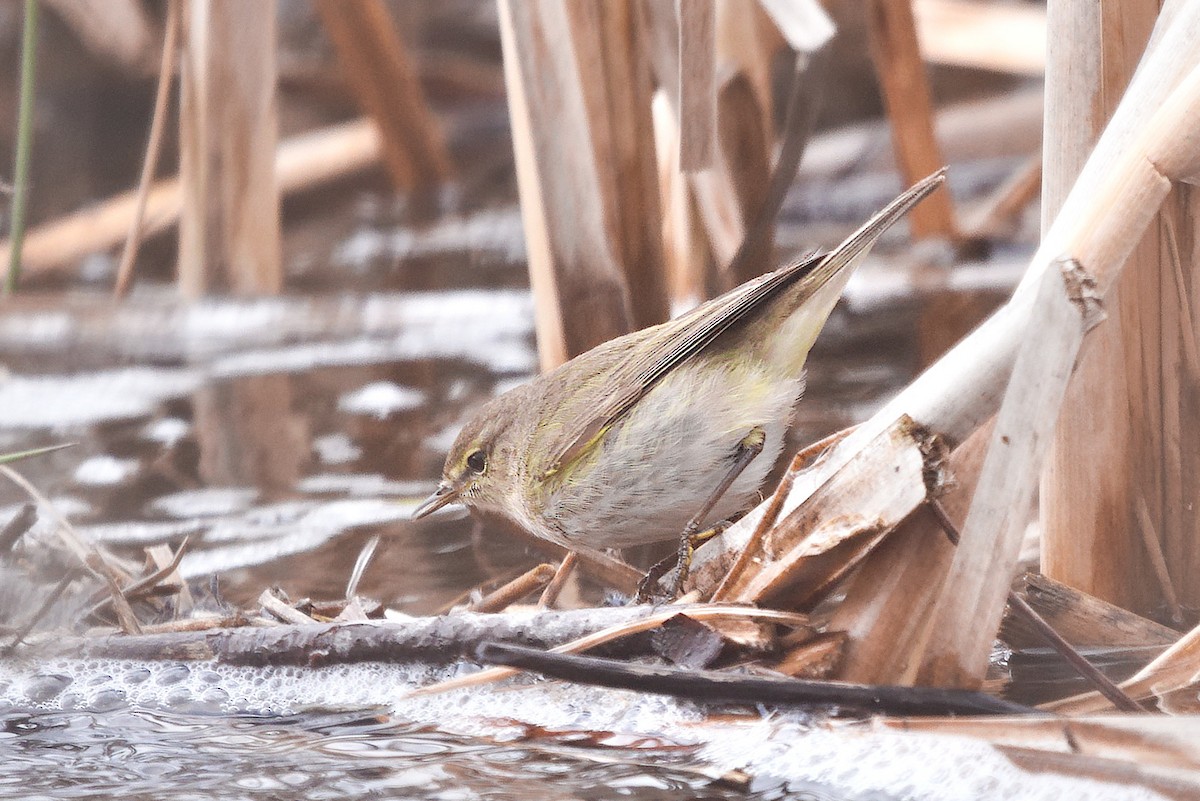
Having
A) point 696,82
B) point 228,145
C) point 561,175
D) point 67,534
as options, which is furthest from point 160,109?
point 696,82

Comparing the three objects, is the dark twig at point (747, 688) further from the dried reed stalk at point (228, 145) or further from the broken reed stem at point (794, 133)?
the dried reed stalk at point (228, 145)

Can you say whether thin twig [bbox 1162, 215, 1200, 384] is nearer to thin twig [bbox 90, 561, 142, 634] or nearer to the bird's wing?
the bird's wing

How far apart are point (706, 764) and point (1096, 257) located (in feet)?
3.02

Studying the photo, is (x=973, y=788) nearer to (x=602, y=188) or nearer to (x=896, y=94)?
(x=602, y=188)

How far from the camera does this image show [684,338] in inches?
102

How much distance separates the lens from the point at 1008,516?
6.22ft

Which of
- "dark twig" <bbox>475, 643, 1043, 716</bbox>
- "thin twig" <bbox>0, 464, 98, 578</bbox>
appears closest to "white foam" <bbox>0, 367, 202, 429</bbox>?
"thin twig" <bbox>0, 464, 98, 578</bbox>

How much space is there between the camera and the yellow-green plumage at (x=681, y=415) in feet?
8.34

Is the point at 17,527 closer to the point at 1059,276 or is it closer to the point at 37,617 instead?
the point at 37,617

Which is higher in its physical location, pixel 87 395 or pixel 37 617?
pixel 87 395

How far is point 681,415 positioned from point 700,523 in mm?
203

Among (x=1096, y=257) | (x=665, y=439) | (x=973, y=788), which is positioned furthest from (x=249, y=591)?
(x=1096, y=257)

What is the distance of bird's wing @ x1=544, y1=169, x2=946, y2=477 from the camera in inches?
99.3

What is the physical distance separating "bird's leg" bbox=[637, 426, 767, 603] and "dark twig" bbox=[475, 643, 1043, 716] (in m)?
0.50
